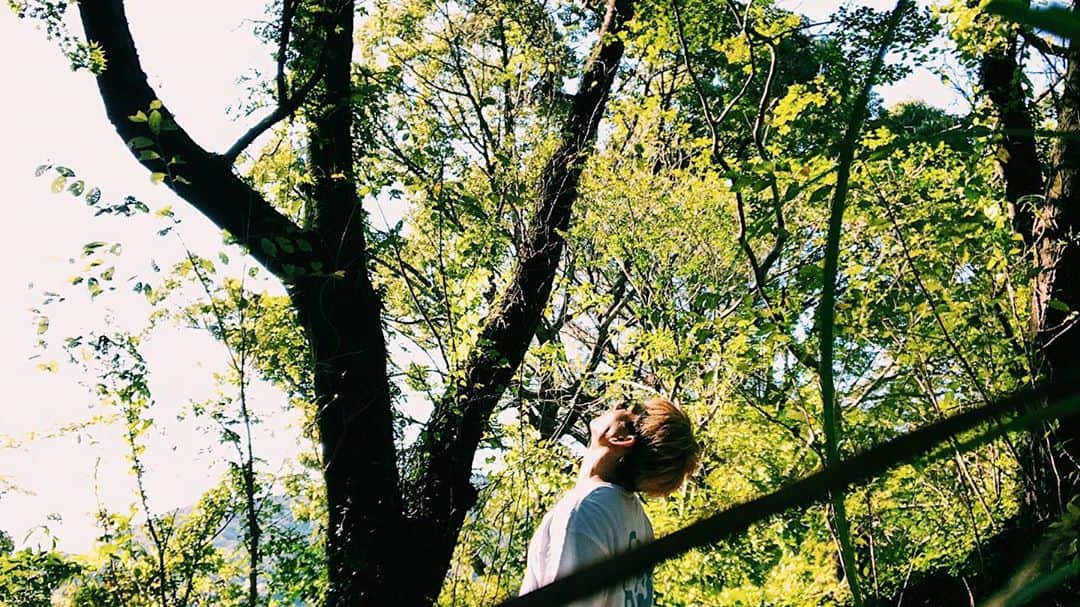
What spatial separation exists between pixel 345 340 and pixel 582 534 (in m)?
3.76

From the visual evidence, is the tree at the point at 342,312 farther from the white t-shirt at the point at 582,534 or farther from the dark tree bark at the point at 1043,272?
the white t-shirt at the point at 582,534

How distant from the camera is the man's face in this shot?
89.1 inches

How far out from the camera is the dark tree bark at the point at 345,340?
5086mm

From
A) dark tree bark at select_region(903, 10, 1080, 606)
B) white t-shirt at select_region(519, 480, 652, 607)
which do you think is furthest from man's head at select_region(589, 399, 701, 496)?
dark tree bark at select_region(903, 10, 1080, 606)

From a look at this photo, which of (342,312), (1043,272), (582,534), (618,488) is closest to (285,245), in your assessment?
(342,312)

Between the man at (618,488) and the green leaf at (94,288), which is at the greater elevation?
the green leaf at (94,288)

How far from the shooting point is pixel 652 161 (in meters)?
8.32

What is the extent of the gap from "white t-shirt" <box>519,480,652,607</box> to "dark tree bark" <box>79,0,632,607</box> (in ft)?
10.0

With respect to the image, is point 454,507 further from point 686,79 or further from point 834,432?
point 686,79

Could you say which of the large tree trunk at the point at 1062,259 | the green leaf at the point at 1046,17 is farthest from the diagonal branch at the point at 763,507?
the large tree trunk at the point at 1062,259

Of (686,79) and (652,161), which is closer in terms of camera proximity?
(652,161)

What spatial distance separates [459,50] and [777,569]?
21.9ft

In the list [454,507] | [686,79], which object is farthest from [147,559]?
[686,79]

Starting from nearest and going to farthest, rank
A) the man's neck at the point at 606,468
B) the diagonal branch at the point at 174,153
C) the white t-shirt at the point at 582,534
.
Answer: the white t-shirt at the point at 582,534 < the man's neck at the point at 606,468 < the diagonal branch at the point at 174,153
